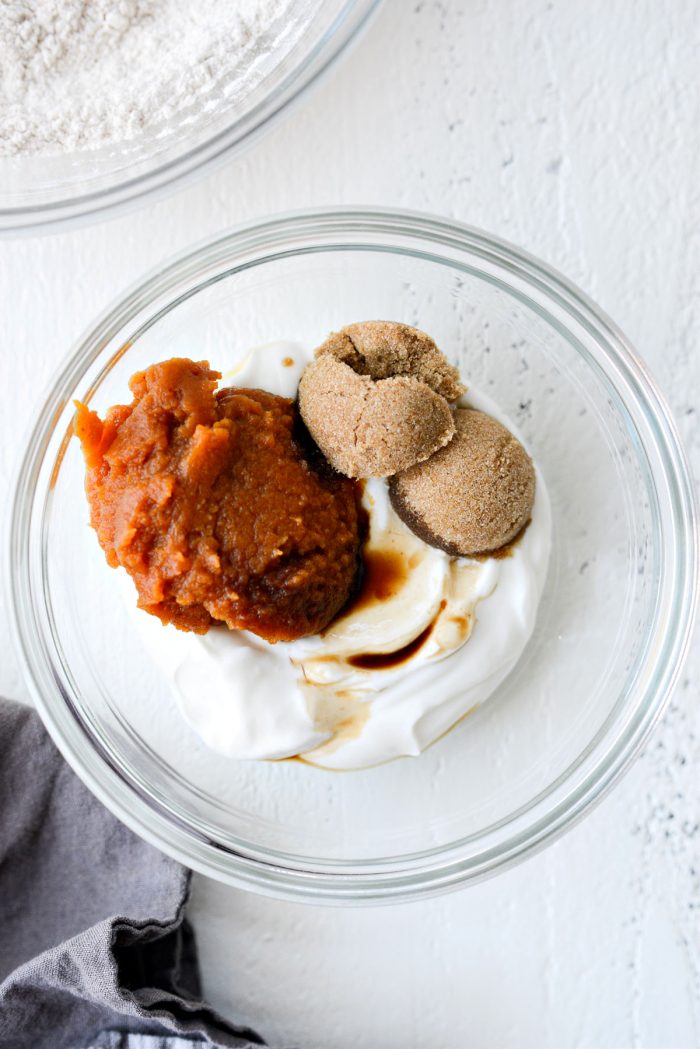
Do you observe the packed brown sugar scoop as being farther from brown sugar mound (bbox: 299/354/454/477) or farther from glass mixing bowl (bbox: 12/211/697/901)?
glass mixing bowl (bbox: 12/211/697/901)

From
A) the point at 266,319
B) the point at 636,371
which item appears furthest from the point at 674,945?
the point at 266,319

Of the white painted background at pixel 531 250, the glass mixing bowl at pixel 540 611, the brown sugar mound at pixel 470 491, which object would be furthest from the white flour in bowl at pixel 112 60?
the brown sugar mound at pixel 470 491

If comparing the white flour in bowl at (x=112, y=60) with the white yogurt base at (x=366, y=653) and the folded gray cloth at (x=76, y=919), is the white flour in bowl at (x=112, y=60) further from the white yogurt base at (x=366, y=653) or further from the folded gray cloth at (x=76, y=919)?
the folded gray cloth at (x=76, y=919)

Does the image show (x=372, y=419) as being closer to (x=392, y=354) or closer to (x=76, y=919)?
(x=392, y=354)

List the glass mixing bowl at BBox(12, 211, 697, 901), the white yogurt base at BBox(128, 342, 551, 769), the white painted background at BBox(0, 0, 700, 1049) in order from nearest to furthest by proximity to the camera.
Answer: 1. the white yogurt base at BBox(128, 342, 551, 769)
2. the glass mixing bowl at BBox(12, 211, 697, 901)
3. the white painted background at BBox(0, 0, 700, 1049)

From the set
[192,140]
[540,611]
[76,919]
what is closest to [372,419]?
[540,611]

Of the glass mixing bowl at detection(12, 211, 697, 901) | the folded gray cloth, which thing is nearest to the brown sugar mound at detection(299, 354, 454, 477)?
the glass mixing bowl at detection(12, 211, 697, 901)
